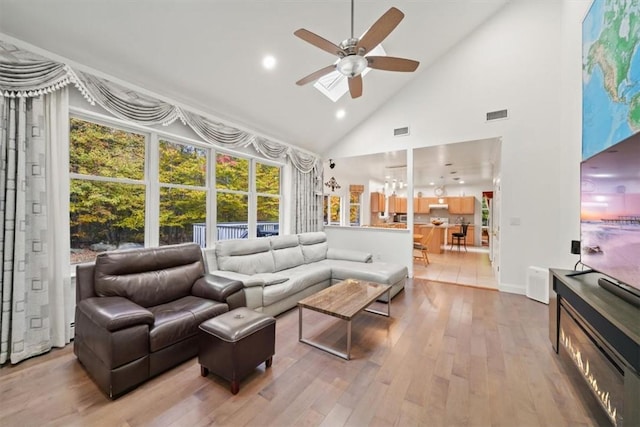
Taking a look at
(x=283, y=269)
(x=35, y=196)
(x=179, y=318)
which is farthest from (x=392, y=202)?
(x=35, y=196)

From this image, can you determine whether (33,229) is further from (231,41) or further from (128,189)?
(231,41)

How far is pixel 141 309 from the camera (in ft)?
6.29

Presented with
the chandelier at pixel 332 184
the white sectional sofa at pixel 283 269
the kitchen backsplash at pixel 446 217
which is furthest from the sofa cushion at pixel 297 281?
the kitchen backsplash at pixel 446 217

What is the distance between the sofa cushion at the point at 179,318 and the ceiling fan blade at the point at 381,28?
108 inches

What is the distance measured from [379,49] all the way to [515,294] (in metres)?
4.49

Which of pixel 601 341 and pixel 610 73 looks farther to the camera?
pixel 610 73

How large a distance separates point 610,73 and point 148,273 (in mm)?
4900

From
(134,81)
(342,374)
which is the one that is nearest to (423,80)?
(134,81)

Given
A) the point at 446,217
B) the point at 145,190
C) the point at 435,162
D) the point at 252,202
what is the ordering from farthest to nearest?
the point at 446,217
the point at 435,162
the point at 252,202
the point at 145,190

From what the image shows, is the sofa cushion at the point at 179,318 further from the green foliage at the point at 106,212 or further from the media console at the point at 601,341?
the media console at the point at 601,341

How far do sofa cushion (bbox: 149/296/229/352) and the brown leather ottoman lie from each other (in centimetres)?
23

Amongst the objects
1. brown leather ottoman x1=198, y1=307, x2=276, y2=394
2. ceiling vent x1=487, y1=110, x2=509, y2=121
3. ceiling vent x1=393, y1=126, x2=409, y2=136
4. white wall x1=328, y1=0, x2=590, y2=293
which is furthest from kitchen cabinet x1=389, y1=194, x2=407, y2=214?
brown leather ottoman x1=198, y1=307, x2=276, y2=394

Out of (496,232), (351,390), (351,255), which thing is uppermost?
(496,232)

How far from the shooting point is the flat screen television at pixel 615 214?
159 cm
